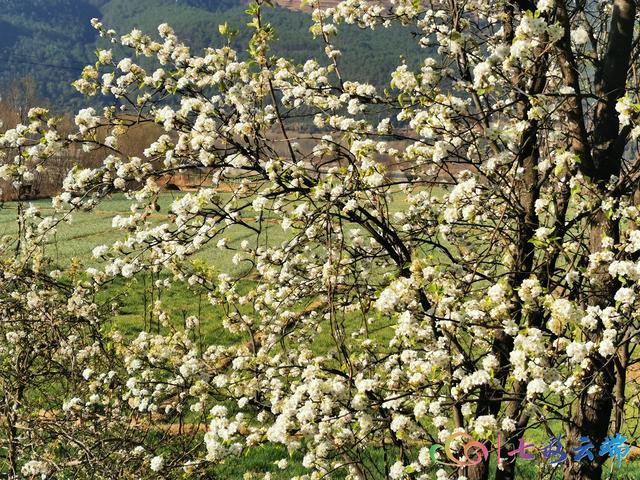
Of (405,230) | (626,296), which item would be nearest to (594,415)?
(626,296)

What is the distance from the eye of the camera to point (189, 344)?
18.2 ft

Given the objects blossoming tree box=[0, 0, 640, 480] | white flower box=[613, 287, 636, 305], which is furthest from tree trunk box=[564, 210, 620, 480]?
white flower box=[613, 287, 636, 305]

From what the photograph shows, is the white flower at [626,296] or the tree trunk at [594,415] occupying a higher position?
the white flower at [626,296]

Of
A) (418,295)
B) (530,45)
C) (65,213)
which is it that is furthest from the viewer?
(65,213)

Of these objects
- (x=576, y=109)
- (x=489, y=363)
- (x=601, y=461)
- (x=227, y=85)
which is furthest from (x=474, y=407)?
(x=227, y=85)

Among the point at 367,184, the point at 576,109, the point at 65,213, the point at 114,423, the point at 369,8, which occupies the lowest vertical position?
the point at 114,423

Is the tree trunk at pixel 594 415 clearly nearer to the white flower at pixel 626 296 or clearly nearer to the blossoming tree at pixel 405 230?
the blossoming tree at pixel 405 230

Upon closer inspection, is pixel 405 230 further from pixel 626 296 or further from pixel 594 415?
pixel 626 296

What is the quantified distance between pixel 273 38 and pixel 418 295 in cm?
204

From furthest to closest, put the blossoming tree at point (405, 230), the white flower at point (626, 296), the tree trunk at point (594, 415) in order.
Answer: the tree trunk at point (594, 415) → the blossoming tree at point (405, 230) → the white flower at point (626, 296)

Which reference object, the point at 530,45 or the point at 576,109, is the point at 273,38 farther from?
the point at 576,109

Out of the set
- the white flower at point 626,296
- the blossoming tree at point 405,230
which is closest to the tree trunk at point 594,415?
the blossoming tree at point 405,230

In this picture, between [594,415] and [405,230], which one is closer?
[594,415]

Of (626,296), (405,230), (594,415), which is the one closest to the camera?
(626,296)
